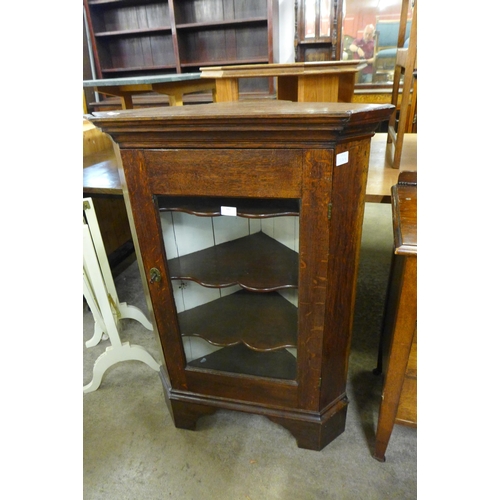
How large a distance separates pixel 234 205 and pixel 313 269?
9.9 inches

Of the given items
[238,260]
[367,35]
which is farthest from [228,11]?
[238,260]

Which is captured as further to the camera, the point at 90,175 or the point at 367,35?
the point at 367,35

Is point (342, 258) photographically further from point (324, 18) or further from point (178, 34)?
point (178, 34)

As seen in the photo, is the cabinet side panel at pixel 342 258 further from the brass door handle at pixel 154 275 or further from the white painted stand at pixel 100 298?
the white painted stand at pixel 100 298

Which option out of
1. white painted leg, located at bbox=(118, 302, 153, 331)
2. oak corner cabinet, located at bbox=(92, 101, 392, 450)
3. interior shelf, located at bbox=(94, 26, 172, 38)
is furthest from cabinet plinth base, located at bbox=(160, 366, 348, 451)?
interior shelf, located at bbox=(94, 26, 172, 38)

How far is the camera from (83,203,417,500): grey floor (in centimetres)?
107

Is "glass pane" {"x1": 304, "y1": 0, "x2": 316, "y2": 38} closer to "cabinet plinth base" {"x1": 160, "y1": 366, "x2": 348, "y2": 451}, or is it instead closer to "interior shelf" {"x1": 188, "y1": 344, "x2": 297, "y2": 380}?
"interior shelf" {"x1": 188, "y1": 344, "x2": 297, "y2": 380}

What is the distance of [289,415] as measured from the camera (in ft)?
3.61

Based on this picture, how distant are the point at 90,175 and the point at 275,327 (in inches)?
46.0

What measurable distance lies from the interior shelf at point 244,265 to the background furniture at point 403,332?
0.27m

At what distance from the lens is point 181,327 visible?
1109mm

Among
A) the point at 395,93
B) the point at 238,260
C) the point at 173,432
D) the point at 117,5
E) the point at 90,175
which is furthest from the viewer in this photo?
the point at 117,5

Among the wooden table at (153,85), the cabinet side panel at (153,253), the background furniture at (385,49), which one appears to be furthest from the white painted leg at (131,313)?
the background furniture at (385,49)
